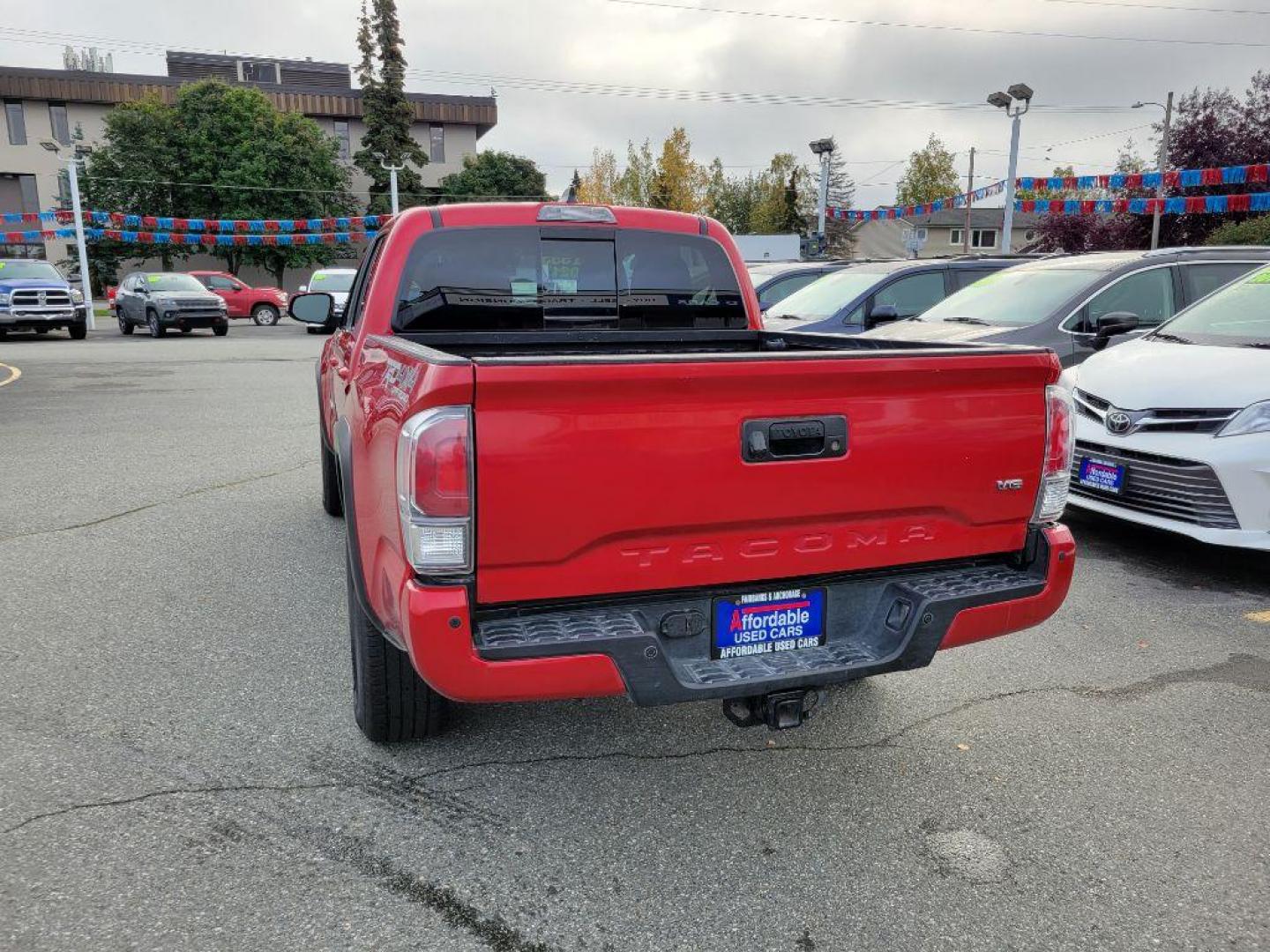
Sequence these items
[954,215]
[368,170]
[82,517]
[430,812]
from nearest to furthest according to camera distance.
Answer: [430,812]
[82,517]
[368,170]
[954,215]

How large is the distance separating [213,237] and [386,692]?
44.0 meters

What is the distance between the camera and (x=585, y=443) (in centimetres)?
242

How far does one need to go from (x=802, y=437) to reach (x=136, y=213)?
5090cm

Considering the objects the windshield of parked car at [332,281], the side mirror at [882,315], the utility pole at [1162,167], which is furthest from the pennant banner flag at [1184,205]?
the windshield of parked car at [332,281]

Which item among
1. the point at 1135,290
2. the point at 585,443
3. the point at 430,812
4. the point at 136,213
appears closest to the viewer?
the point at 585,443

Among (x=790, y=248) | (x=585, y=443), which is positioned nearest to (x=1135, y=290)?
(x=585, y=443)

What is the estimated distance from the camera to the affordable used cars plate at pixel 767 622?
106 inches

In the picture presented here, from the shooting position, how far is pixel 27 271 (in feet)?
76.8

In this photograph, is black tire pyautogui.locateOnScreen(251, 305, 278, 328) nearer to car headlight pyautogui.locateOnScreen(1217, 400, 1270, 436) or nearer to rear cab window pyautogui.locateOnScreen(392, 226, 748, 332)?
rear cab window pyautogui.locateOnScreen(392, 226, 748, 332)

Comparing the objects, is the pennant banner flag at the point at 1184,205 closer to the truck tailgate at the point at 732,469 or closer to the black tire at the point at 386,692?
the truck tailgate at the point at 732,469

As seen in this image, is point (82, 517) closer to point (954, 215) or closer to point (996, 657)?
point (996, 657)

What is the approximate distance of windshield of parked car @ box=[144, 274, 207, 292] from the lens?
2567cm

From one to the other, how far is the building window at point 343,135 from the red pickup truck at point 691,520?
196 ft

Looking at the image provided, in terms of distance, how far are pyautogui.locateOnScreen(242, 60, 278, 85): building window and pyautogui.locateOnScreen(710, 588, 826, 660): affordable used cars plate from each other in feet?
228
